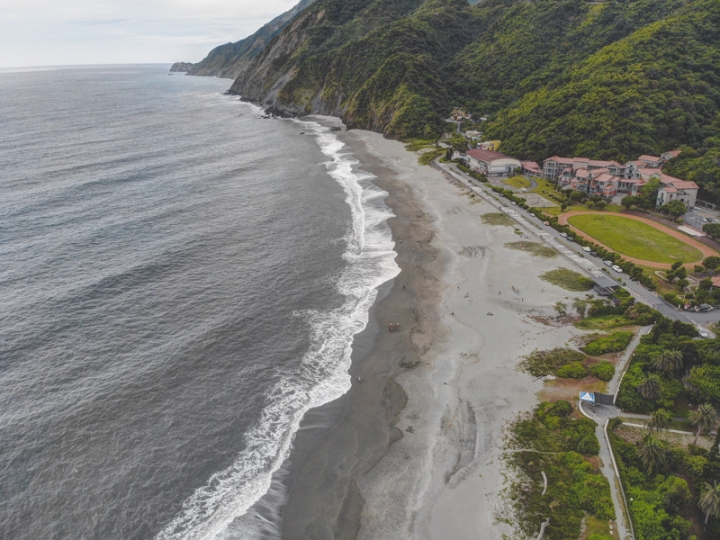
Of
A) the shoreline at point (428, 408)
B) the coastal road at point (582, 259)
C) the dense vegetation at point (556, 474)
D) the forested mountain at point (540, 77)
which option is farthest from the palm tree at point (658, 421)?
the forested mountain at point (540, 77)

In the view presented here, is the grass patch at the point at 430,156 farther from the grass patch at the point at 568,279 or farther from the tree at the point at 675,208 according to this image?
the grass patch at the point at 568,279

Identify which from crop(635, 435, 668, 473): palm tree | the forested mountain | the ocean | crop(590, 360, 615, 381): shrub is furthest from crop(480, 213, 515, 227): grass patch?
crop(635, 435, 668, 473): palm tree

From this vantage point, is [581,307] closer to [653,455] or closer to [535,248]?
[535,248]

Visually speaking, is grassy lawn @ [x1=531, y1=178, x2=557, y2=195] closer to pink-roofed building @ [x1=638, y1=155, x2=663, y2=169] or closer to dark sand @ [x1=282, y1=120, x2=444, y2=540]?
pink-roofed building @ [x1=638, y1=155, x2=663, y2=169]

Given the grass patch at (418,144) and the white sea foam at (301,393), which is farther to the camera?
the grass patch at (418,144)

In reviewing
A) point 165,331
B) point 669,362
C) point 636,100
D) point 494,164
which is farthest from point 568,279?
point 636,100

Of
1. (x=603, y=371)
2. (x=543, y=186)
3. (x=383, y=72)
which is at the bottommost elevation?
(x=603, y=371)
